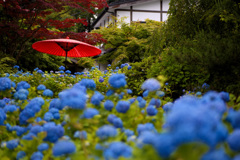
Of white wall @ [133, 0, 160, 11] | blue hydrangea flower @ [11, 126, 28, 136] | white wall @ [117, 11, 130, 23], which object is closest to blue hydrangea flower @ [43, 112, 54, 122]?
blue hydrangea flower @ [11, 126, 28, 136]

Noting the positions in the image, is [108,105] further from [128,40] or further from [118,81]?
[128,40]

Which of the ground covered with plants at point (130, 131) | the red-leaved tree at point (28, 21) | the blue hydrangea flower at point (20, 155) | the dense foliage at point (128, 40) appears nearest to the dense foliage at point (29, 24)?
the red-leaved tree at point (28, 21)

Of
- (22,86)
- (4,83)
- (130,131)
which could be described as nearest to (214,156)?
(130,131)

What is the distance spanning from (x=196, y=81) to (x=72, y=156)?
10.5ft

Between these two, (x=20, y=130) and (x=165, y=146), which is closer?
(x=165, y=146)

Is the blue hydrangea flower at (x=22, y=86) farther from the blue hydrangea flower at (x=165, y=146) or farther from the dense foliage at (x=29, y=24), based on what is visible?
the dense foliage at (x=29, y=24)

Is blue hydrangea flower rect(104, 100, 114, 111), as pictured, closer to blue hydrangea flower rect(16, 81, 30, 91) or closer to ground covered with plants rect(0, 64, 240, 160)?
ground covered with plants rect(0, 64, 240, 160)

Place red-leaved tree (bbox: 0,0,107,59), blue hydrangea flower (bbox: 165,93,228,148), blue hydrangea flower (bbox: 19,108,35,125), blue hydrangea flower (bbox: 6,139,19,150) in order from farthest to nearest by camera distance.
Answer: red-leaved tree (bbox: 0,0,107,59) < blue hydrangea flower (bbox: 19,108,35,125) < blue hydrangea flower (bbox: 6,139,19,150) < blue hydrangea flower (bbox: 165,93,228,148)

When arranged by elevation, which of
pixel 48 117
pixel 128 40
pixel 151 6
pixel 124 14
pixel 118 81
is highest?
pixel 151 6

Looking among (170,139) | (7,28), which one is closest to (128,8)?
(7,28)

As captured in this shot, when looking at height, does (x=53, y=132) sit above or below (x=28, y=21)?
below

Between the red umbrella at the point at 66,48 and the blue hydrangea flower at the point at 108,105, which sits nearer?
the blue hydrangea flower at the point at 108,105

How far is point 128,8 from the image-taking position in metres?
12.8

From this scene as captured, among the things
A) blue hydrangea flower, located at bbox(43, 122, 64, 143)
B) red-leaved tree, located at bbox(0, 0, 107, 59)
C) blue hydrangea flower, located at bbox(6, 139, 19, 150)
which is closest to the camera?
blue hydrangea flower, located at bbox(43, 122, 64, 143)
